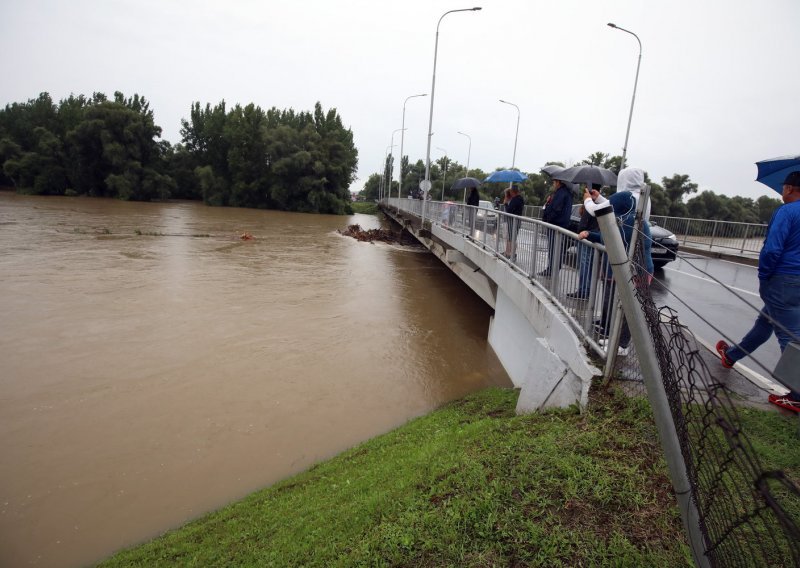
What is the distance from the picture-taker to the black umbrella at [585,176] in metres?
6.57

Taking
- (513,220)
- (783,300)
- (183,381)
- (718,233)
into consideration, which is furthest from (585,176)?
(718,233)

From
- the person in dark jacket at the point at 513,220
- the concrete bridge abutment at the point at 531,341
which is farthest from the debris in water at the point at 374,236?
the person in dark jacket at the point at 513,220

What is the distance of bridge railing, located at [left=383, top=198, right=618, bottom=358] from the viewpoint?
169 inches

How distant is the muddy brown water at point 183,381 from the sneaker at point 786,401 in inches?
169

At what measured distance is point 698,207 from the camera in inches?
1423

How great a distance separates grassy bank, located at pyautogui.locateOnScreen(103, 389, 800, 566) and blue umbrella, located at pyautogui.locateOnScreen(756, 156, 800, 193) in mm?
2366

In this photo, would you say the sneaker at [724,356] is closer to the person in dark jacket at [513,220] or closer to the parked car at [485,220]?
the person in dark jacket at [513,220]

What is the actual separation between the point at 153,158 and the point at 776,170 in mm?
69262

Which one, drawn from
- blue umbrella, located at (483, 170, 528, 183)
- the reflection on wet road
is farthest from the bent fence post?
blue umbrella, located at (483, 170, 528, 183)

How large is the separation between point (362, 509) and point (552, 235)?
4168mm

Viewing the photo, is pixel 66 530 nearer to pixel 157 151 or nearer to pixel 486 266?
pixel 486 266

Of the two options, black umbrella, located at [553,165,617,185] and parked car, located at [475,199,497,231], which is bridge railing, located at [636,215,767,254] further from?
black umbrella, located at [553,165,617,185]

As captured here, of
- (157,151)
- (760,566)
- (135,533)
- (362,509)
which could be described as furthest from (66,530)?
(157,151)

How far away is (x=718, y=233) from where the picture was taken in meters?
16.9
